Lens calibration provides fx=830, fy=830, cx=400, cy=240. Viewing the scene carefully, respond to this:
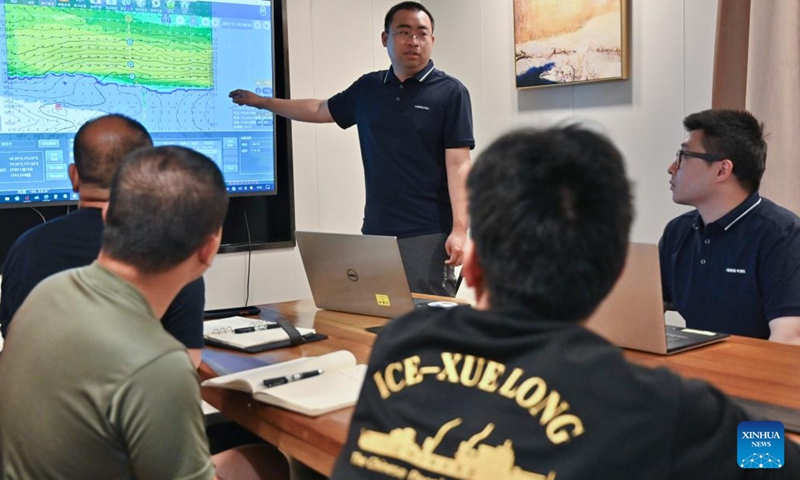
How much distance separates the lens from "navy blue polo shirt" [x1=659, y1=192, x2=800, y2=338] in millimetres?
2338

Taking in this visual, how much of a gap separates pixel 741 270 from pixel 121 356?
186 centimetres

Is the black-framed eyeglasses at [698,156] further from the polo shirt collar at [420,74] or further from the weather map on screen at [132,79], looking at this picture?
the weather map on screen at [132,79]

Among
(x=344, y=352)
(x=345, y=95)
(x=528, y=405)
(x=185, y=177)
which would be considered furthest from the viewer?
(x=345, y=95)

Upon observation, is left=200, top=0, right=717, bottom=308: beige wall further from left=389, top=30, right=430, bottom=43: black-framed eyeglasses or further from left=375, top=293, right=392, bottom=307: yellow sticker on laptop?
left=375, top=293, right=392, bottom=307: yellow sticker on laptop

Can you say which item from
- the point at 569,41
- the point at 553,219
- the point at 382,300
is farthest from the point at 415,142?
the point at 553,219

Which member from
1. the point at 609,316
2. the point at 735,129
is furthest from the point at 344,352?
the point at 735,129

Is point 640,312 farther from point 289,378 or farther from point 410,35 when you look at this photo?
point 410,35

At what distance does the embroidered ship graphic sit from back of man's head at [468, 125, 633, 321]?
155 millimetres

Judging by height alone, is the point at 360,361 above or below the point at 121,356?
below

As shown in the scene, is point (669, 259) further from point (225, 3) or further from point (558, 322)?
point (225, 3)

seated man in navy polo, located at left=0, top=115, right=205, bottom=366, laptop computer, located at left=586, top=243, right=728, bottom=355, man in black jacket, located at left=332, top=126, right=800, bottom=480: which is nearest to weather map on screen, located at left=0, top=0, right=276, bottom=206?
seated man in navy polo, located at left=0, top=115, right=205, bottom=366

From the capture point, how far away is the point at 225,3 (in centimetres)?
386

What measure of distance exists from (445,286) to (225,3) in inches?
67.7

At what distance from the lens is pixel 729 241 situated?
249 centimetres
